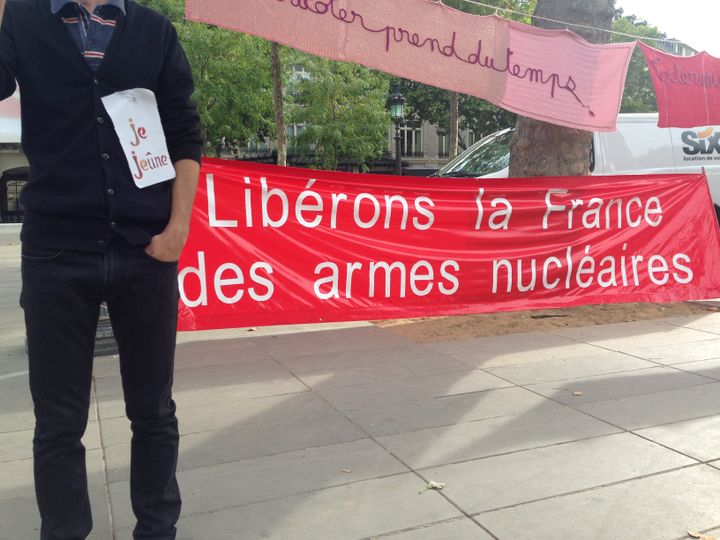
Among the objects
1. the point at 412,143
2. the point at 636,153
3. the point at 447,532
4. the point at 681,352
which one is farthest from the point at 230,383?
the point at 412,143

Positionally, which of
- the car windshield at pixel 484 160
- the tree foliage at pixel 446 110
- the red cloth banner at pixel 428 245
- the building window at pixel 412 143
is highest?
the tree foliage at pixel 446 110

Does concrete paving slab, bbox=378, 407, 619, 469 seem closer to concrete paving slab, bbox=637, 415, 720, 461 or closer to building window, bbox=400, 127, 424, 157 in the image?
concrete paving slab, bbox=637, 415, 720, 461

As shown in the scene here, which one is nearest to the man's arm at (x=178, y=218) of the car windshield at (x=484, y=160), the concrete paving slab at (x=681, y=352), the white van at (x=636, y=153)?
the concrete paving slab at (x=681, y=352)

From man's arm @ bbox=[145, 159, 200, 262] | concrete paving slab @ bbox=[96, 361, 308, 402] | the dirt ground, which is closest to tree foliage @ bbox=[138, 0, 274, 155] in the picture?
the dirt ground

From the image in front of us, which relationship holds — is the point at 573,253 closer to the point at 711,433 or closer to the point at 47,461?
the point at 711,433

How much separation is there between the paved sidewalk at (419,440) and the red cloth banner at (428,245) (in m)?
0.48

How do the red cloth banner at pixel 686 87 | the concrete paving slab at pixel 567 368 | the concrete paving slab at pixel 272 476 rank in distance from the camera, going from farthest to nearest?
1. the red cloth banner at pixel 686 87
2. the concrete paving slab at pixel 567 368
3. the concrete paving slab at pixel 272 476

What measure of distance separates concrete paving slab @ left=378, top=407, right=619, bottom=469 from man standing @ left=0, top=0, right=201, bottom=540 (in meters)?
1.77

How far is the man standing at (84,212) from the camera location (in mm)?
2404

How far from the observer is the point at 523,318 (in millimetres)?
7562

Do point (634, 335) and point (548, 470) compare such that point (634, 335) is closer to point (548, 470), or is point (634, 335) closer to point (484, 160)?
point (548, 470)

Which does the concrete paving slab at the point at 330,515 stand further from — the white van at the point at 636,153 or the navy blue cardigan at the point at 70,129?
the white van at the point at 636,153

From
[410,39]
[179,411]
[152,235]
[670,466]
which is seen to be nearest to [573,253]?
[410,39]

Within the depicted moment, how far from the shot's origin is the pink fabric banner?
235 inches
